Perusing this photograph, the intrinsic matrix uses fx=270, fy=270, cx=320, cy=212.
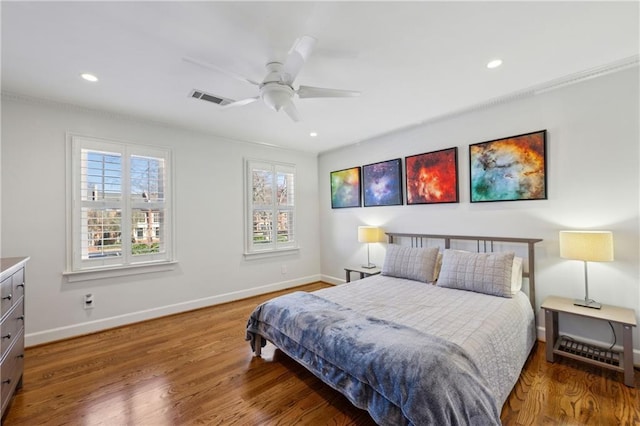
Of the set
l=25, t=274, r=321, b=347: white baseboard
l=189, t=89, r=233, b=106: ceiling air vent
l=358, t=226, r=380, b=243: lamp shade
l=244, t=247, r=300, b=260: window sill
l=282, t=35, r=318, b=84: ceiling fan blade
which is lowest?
l=25, t=274, r=321, b=347: white baseboard

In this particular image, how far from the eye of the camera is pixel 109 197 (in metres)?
3.26

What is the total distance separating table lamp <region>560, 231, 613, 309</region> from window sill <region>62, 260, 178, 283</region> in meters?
4.40

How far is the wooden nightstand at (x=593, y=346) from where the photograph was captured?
204cm

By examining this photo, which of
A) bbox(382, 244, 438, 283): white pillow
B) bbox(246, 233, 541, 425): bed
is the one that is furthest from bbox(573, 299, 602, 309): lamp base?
bbox(382, 244, 438, 283): white pillow

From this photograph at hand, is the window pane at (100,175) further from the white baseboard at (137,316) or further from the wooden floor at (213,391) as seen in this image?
the wooden floor at (213,391)

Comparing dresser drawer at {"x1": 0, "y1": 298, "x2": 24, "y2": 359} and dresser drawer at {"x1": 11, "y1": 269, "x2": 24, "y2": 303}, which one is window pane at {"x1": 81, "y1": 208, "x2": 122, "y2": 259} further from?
dresser drawer at {"x1": 0, "y1": 298, "x2": 24, "y2": 359}

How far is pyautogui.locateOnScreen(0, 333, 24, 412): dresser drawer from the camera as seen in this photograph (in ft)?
5.62

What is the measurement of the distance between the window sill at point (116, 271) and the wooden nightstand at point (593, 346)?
4.27 meters

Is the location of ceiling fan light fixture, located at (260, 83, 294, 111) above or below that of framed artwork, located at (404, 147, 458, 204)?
above

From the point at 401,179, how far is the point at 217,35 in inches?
117

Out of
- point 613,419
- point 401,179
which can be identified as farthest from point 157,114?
point 613,419

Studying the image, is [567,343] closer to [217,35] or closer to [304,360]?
[304,360]

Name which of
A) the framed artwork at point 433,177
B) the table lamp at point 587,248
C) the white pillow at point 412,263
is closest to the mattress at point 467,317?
the white pillow at point 412,263

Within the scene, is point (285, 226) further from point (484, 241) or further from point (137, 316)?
point (484, 241)
